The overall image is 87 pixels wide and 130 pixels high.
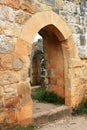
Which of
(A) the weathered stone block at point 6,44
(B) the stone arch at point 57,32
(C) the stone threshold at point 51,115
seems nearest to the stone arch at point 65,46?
(B) the stone arch at point 57,32

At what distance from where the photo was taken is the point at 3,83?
162 inches

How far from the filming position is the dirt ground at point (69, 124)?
4757 millimetres

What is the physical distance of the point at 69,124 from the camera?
5.04 m

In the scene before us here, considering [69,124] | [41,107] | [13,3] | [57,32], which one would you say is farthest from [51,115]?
[13,3]

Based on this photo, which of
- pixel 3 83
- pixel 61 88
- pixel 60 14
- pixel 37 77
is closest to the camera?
pixel 3 83

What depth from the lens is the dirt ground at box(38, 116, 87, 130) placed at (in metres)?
4.76

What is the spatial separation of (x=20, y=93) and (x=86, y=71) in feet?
8.00

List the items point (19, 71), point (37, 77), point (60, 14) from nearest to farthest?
1. point (19, 71)
2. point (60, 14)
3. point (37, 77)

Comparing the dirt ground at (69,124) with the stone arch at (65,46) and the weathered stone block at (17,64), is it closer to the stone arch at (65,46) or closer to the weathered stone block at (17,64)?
the stone arch at (65,46)

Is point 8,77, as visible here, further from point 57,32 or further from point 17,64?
point 57,32

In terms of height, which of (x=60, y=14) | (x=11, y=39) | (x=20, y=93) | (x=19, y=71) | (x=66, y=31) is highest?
(x=60, y=14)

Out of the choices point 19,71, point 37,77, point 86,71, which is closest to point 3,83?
point 19,71

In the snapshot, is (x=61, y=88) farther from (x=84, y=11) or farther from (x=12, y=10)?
(x=12, y=10)

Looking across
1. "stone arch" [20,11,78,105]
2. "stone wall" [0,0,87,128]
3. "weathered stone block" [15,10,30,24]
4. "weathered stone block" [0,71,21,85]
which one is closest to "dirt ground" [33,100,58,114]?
"stone arch" [20,11,78,105]
